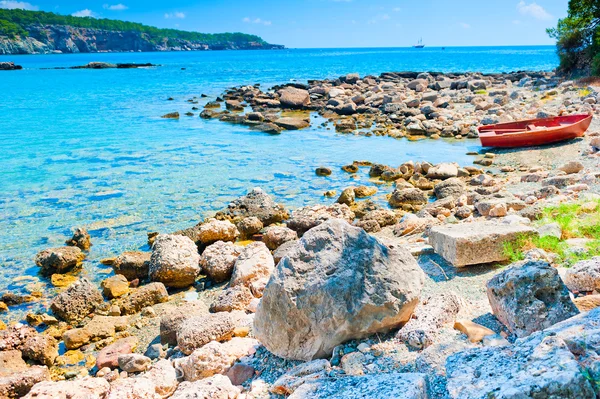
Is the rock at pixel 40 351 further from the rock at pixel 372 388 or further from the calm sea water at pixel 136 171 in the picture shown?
the rock at pixel 372 388

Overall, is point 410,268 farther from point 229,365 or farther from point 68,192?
point 68,192

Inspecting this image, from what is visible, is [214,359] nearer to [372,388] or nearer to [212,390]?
[212,390]

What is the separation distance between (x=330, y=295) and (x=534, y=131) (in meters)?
14.0

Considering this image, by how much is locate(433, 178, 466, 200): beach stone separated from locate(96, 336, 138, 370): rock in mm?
8049

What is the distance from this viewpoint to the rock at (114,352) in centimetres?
564

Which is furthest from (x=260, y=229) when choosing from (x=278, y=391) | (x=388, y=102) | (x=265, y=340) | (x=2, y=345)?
(x=388, y=102)

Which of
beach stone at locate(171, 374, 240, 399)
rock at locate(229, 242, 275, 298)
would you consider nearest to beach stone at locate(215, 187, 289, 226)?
rock at locate(229, 242, 275, 298)

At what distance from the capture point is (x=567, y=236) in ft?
21.0

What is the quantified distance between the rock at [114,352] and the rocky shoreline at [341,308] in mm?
22

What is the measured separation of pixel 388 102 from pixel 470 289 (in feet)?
77.7

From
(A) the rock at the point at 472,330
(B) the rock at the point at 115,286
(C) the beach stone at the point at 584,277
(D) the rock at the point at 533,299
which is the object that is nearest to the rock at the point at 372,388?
(A) the rock at the point at 472,330

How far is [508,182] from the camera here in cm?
1234

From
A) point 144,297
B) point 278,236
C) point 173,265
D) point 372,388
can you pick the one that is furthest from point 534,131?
point 372,388

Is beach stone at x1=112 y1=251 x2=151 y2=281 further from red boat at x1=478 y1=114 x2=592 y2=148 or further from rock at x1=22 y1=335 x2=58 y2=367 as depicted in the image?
red boat at x1=478 y1=114 x2=592 y2=148
